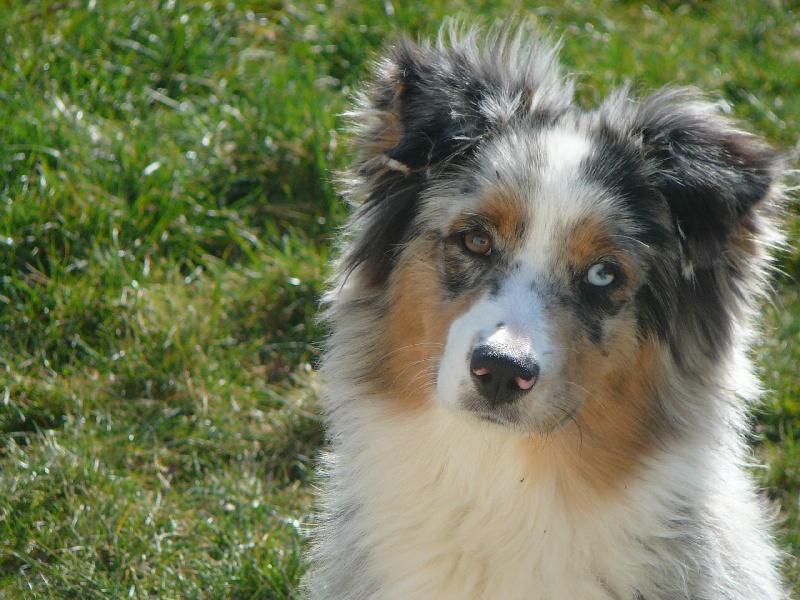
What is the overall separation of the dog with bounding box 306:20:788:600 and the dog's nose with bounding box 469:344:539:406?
0.10 m

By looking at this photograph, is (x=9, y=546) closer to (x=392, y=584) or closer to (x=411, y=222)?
(x=392, y=584)

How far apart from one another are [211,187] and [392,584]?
288cm

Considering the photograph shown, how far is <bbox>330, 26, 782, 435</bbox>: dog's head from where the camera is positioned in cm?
323

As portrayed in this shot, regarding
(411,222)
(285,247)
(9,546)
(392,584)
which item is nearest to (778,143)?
(285,247)

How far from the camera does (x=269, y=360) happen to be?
5336 mm

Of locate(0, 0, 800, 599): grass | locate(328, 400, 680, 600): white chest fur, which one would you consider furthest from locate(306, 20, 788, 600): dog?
locate(0, 0, 800, 599): grass

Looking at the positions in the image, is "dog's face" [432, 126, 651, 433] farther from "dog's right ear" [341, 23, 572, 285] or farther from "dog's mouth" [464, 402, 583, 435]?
"dog's right ear" [341, 23, 572, 285]

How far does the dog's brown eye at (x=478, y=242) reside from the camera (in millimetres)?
3377

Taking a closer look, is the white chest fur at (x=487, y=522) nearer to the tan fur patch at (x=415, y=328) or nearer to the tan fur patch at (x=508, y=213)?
the tan fur patch at (x=415, y=328)

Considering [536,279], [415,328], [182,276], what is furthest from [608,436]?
[182,276]

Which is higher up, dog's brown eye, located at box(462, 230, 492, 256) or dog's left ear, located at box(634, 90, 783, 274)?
dog's left ear, located at box(634, 90, 783, 274)

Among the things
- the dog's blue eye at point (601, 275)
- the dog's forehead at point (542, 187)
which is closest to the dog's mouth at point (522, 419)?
the dog's blue eye at point (601, 275)

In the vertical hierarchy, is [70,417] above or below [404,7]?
below

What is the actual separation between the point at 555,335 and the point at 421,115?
0.84 m
